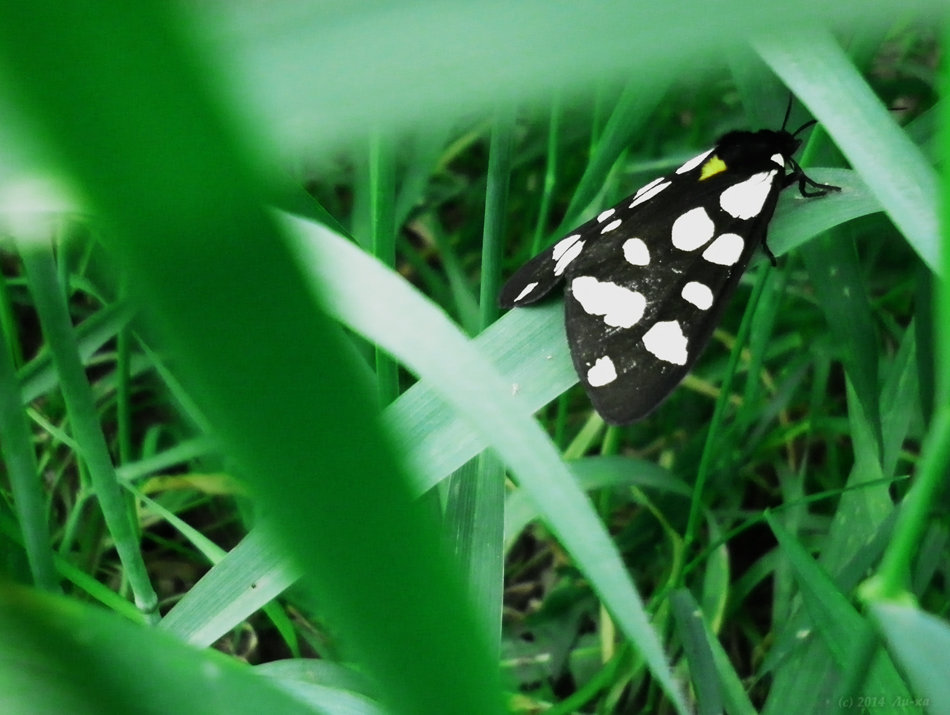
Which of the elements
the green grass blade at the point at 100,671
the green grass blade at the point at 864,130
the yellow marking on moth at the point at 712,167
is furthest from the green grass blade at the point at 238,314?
the yellow marking on moth at the point at 712,167

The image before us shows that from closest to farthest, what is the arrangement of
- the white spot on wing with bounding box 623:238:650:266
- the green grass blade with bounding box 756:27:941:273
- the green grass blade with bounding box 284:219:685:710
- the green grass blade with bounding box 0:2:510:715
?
the green grass blade with bounding box 0:2:510:715 < the green grass blade with bounding box 284:219:685:710 < the green grass blade with bounding box 756:27:941:273 < the white spot on wing with bounding box 623:238:650:266

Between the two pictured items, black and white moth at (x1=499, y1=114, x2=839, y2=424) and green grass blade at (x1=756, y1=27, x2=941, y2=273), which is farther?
black and white moth at (x1=499, y1=114, x2=839, y2=424)

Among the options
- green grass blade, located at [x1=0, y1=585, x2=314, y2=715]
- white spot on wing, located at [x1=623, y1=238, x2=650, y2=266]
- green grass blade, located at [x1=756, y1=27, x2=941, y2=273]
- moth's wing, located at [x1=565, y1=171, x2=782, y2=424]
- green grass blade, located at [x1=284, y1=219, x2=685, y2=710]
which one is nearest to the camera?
green grass blade, located at [x1=0, y1=585, x2=314, y2=715]

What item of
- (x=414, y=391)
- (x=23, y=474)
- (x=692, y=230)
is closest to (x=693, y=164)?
(x=692, y=230)

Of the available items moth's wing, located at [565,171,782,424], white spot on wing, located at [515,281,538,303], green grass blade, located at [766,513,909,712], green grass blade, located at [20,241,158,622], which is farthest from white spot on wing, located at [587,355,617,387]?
green grass blade, located at [20,241,158,622]

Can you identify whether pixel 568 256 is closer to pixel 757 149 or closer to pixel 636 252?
pixel 636 252

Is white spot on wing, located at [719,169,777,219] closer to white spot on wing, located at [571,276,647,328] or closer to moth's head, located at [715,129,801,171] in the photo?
moth's head, located at [715,129,801,171]

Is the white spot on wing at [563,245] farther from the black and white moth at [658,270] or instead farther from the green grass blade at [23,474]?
the green grass blade at [23,474]

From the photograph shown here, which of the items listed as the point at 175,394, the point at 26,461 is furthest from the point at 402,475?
the point at 175,394
